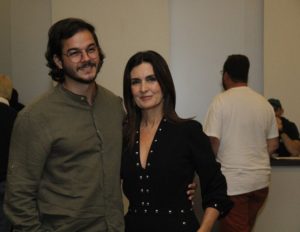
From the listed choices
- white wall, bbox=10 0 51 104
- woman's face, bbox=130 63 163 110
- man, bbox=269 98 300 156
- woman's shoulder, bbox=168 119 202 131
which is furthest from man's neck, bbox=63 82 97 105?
white wall, bbox=10 0 51 104

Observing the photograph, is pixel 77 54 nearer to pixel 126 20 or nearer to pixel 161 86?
pixel 161 86

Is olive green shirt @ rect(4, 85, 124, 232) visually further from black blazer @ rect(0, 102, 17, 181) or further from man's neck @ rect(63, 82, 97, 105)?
black blazer @ rect(0, 102, 17, 181)

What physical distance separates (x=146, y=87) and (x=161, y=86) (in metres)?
0.07

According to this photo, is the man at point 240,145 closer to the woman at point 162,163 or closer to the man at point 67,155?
the woman at point 162,163

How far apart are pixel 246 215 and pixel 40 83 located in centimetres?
225

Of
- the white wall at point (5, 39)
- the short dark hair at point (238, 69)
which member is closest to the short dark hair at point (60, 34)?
the short dark hair at point (238, 69)

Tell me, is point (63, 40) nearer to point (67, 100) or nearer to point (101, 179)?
point (67, 100)

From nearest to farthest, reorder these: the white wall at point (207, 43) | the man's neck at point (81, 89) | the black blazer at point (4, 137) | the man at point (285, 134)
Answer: the man's neck at point (81, 89) < the black blazer at point (4, 137) < the man at point (285, 134) < the white wall at point (207, 43)

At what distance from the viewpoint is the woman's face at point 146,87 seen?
1.78 metres

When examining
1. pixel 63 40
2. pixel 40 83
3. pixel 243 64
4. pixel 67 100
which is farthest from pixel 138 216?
pixel 40 83

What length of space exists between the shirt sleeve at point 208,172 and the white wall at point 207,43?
2.32 m

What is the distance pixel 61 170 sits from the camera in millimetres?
1595

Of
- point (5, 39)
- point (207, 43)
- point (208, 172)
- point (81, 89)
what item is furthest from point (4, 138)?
point (207, 43)

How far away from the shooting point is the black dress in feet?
5.58
